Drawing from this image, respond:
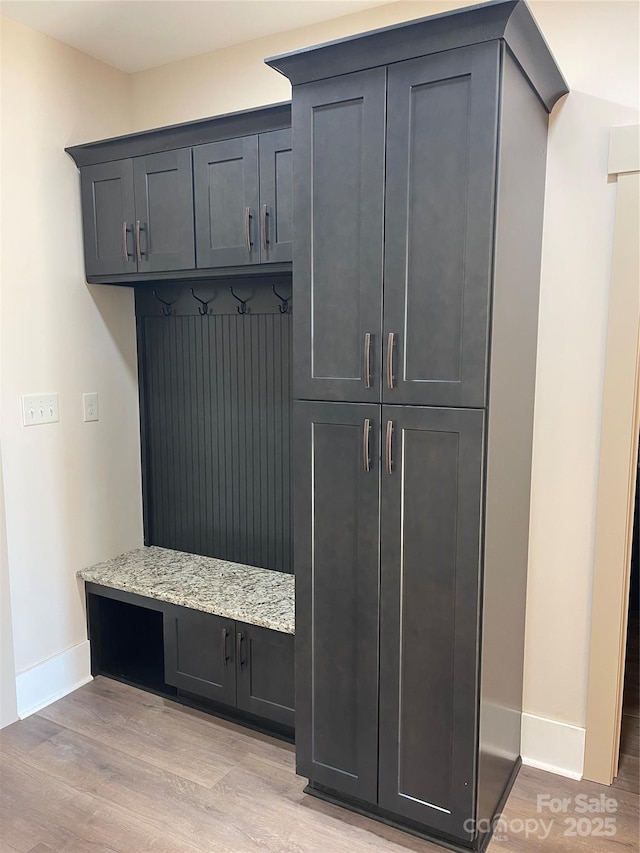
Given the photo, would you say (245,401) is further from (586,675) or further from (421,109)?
(586,675)

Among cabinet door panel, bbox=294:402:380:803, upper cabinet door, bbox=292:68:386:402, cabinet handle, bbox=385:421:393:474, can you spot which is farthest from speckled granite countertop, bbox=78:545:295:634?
upper cabinet door, bbox=292:68:386:402

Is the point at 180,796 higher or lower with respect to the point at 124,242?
lower

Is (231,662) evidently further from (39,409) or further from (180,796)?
(39,409)

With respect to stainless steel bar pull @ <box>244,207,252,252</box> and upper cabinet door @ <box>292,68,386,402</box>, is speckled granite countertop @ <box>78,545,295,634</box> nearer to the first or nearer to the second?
upper cabinet door @ <box>292,68,386,402</box>

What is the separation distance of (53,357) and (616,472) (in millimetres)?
2224

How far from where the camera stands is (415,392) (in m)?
1.80

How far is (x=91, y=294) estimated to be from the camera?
284cm

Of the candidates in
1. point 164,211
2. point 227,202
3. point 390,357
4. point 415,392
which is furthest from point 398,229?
point 164,211

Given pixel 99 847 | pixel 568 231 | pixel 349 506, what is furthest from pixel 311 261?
pixel 99 847

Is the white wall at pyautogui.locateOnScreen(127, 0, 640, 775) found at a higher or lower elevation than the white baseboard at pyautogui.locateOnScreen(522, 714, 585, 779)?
higher

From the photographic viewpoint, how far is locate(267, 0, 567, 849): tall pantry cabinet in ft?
5.54

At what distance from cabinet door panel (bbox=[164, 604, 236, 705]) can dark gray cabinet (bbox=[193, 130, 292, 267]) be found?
1404mm

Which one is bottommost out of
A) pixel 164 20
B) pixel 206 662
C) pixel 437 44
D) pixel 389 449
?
pixel 206 662

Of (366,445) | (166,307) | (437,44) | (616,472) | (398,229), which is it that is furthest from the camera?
(166,307)
